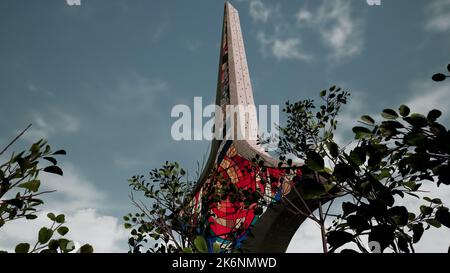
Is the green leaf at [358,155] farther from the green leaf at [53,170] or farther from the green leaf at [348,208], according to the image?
the green leaf at [53,170]

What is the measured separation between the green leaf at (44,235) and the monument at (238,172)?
4.09 metres

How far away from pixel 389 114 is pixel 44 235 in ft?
5.92

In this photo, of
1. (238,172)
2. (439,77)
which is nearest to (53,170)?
(439,77)

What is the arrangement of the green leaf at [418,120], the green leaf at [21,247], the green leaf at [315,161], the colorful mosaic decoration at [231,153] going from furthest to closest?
1. the colorful mosaic decoration at [231,153]
2. the green leaf at [21,247]
3. the green leaf at [418,120]
4. the green leaf at [315,161]

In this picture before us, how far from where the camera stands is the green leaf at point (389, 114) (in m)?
1.48

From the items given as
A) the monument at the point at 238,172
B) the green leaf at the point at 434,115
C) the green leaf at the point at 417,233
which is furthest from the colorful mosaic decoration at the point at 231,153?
the green leaf at the point at 434,115

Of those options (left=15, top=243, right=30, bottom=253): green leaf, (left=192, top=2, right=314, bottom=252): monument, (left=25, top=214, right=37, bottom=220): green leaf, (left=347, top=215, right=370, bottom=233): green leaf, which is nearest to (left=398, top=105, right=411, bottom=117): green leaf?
(left=347, top=215, right=370, bottom=233): green leaf

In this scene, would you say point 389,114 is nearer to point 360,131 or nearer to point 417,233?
point 360,131

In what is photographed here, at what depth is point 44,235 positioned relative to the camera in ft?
5.07
